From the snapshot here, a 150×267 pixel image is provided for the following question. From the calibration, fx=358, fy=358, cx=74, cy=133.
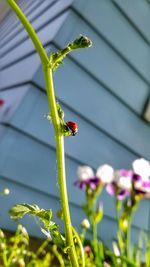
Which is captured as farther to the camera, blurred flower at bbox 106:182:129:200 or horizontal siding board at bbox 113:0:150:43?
horizontal siding board at bbox 113:0:150:43

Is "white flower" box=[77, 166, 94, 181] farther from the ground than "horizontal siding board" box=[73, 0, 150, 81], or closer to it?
closer to it

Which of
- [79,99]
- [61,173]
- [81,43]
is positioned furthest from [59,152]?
[79,99]

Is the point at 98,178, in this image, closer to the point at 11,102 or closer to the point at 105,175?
the point at 105,175

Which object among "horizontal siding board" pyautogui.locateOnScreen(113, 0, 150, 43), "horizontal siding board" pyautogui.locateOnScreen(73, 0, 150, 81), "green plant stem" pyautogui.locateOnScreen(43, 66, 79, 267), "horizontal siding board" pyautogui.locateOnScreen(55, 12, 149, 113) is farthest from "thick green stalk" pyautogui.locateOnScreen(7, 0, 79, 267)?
"horizontal siding board" pyautogui.locateOnScreen(113, 0, 150, 43)

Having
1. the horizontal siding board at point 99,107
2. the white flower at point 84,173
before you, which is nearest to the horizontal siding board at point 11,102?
the horizontal siding board at point 99,107

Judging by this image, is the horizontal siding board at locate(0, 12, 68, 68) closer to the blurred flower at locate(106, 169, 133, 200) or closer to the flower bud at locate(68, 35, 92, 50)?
the blurred flower at locate(106, 169, 133, 200)

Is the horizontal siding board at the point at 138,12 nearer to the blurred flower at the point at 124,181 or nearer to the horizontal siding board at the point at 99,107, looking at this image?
the horizontal siding board at the point at 99,107
